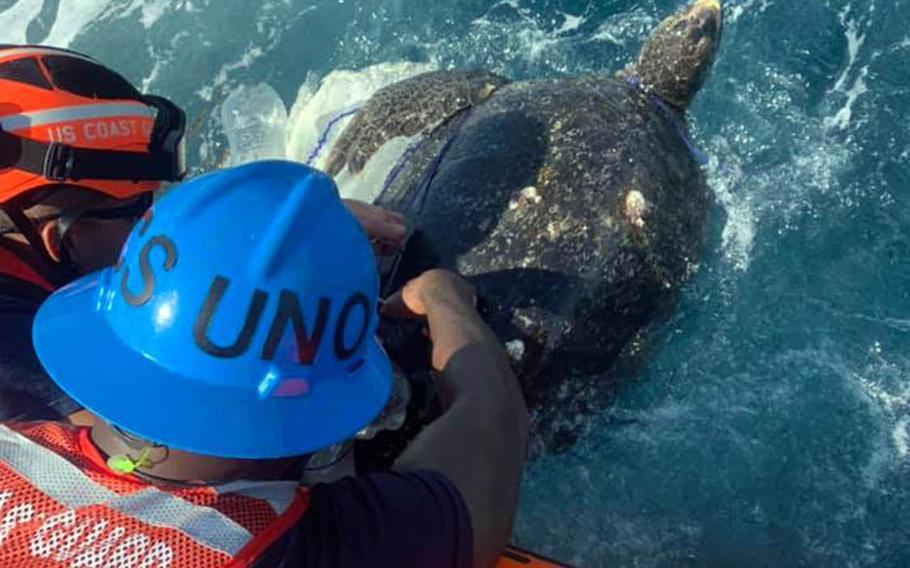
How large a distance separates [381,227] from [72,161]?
1.12 metres

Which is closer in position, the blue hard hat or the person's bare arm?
the blue hard hat

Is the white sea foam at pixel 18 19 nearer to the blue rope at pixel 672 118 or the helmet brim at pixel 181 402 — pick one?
the blue rope at pixel 672 118

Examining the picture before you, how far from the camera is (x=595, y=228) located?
4219 mm

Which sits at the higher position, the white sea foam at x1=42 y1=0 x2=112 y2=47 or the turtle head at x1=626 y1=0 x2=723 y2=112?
the turtle head at x1=626 y1=0 x2=723 y2=112

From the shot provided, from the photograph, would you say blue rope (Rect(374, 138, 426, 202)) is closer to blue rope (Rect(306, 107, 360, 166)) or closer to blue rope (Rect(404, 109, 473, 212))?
blue rope (Rect(404, 109, 473, 212))

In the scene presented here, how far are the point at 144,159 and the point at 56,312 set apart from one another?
1068mm

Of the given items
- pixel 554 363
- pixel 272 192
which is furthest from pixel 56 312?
pixel 554 363

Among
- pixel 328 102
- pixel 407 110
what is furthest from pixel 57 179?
pixel 328 102

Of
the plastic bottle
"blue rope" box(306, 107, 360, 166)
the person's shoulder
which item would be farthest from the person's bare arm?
the plastic bottle

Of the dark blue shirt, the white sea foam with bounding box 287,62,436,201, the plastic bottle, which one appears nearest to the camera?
the dark blue shirt

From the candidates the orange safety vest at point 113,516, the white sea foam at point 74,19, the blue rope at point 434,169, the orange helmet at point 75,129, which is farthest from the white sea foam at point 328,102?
the orange safety vest at point 113,516

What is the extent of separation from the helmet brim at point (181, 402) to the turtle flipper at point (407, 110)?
2936 mm

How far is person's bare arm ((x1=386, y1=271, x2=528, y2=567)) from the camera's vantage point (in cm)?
257

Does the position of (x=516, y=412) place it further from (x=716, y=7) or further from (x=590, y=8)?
(x=590, y=8)
